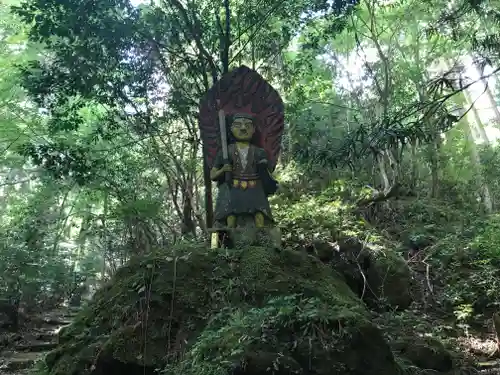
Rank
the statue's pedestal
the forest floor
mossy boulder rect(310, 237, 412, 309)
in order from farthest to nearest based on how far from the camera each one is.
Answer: the forest floor → mossy boulder rect(310, 237, 412, 309) → the statue's pedestal

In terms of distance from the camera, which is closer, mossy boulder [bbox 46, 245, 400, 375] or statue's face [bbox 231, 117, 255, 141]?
mossy boulder [bbox 46, 245, 400, 375]

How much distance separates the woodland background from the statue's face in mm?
1066

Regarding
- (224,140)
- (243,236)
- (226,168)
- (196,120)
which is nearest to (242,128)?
(224,140)

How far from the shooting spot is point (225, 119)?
6.54 metres

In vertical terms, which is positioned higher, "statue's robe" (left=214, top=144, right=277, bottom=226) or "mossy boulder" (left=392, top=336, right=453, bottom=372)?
"statue's robe" (left=214, top=144, right=277, bottom=226)

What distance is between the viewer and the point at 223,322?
3.73 m

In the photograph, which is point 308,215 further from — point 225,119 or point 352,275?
point 225,119

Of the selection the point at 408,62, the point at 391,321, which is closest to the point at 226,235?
the point at 391,321

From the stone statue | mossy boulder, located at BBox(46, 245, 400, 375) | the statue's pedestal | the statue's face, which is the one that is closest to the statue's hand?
the stone statue

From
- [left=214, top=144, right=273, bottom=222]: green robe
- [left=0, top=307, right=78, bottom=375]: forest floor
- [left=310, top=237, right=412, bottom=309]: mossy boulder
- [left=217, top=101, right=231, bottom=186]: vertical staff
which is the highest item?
[left=217, top=101, right=231, bottom=186]: vertical staff

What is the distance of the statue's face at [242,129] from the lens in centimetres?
650

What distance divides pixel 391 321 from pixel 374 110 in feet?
29.3

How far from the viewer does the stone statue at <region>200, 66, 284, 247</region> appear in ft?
20.0

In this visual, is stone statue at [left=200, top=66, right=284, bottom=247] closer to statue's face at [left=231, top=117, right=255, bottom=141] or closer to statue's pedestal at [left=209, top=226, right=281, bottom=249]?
statue's face at [left=231, top=117, right=255, bottom=141]
